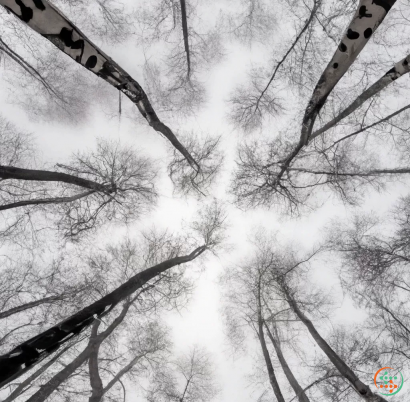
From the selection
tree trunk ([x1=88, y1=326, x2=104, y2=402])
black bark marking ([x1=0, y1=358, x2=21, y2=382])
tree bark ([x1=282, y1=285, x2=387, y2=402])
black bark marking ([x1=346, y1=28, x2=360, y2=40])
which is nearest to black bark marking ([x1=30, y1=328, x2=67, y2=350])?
black bark marking ([x1=0, y1=358, x2=21, y2=382])

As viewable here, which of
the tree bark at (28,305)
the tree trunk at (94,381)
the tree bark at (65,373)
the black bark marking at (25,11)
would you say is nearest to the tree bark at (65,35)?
the black bark marking at (25,11)

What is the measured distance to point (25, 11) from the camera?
2578mm

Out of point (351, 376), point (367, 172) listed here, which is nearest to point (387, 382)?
point (351, 376)

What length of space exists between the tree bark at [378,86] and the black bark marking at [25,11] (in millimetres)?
5653

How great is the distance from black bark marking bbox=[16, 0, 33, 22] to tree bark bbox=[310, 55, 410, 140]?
5.65 metres

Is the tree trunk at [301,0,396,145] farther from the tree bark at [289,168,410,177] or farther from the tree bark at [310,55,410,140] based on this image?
the tree bark at [289,168,410,177]

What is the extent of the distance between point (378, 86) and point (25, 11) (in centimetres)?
636

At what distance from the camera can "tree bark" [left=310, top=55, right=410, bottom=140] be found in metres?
4.64

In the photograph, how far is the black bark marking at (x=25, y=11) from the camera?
2523 mm

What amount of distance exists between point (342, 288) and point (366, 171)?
14.3 feet

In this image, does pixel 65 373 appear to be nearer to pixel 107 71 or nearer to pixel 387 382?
pixel 107 71

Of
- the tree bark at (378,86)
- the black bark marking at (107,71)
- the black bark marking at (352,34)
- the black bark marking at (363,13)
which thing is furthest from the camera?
the tree bark at (378,86)

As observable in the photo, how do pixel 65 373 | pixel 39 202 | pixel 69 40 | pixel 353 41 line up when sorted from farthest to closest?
pixel 39 202 → pixel 65 373 → pixel 353 41 → pixel 69 40

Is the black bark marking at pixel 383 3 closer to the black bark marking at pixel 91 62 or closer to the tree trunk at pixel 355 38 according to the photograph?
the tree trunk at pixel 355 38
